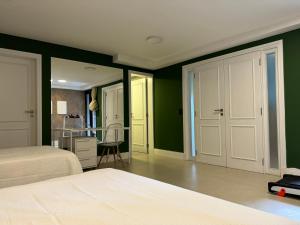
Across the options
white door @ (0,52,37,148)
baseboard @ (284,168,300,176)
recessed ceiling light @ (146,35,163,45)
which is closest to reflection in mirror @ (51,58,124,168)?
white door @ (0,52,37,148)

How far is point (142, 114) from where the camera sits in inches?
242

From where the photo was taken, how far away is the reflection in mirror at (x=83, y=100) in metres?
4.01

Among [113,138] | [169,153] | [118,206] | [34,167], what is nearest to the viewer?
[118,206]

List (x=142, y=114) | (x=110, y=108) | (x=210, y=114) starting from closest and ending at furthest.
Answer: (x=210, y=114) < (x=110, y=108) < (x=142, y=114)

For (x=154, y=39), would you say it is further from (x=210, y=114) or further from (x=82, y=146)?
(x=82, y=146)

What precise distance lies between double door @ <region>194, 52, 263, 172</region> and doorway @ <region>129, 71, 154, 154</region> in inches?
63.9

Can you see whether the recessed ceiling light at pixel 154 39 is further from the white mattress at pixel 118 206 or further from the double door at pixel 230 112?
the white mattress at pixel 118 206

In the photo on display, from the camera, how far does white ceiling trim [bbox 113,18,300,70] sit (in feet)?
10.6

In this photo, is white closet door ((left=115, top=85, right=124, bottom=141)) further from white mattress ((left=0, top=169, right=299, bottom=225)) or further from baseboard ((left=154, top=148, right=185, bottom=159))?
white mattress ((left=0, top=169, right=299, bottom=225))

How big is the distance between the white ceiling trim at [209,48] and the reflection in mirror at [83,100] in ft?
1.28

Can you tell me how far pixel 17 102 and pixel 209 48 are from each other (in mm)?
3644

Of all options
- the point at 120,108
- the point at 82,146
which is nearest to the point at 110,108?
the point at 120,108

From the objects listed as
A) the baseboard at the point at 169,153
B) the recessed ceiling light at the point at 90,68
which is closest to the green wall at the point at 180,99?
the baseboard at the point at 169,153

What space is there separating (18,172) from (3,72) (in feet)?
7.63
